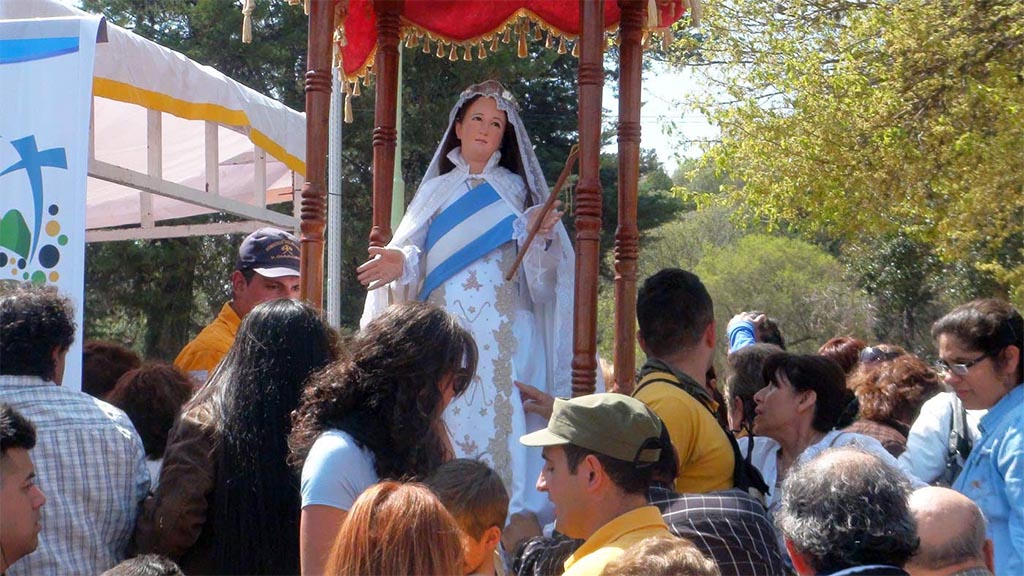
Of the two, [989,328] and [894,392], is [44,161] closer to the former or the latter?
[989,328]

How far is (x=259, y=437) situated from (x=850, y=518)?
150 cm

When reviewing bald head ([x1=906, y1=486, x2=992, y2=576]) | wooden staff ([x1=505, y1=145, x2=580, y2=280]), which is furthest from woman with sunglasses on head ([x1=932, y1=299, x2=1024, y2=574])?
wooden staff ([x1=505, y1=145, x2=580, y2=280])

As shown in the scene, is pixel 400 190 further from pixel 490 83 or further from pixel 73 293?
pixel 73 293

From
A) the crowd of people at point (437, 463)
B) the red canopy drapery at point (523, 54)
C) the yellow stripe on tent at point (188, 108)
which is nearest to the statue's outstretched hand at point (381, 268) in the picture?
the red canopy drapery at point (523, 54)

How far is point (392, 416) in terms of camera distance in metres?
3.00

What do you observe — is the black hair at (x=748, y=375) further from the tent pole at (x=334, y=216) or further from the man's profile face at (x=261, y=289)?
the tent pole at (x=334, y=216)

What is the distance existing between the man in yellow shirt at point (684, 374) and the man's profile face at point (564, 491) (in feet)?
1.93

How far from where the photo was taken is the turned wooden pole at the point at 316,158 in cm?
408

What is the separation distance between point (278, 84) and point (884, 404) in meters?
14.9

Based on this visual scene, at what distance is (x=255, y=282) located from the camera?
4656mm

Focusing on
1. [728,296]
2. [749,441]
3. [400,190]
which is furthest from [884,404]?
[728,296]

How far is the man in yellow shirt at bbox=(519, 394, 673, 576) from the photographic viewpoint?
2930mm

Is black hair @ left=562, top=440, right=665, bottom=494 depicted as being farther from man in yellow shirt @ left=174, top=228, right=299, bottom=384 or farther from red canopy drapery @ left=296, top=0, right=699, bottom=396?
man in yellow shirt @ left=174, top=228, right=299, bottom=384

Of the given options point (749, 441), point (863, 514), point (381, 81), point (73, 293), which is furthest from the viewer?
point (381, 81)
